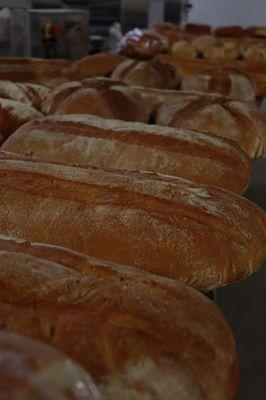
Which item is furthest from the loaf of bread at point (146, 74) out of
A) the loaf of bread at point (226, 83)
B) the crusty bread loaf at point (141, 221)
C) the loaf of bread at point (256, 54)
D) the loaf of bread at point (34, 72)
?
the crusty bread loaf at point (141, 221)

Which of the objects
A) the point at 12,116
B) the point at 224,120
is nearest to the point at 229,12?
the point at 224,120

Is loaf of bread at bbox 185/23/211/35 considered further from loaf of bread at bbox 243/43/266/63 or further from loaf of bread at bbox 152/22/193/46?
loaf of bread at bbox 243/43/266/63

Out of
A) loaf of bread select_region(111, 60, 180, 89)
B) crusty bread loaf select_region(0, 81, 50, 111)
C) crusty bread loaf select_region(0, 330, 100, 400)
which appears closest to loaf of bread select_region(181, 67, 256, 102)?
loaf of bread select_region(111, 60, 180, 89)

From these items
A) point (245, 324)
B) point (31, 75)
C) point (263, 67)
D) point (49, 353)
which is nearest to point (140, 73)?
point (31, 75)

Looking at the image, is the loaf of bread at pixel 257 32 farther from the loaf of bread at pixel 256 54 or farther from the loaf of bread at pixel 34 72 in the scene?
the loaf of bread at pixel 34 72

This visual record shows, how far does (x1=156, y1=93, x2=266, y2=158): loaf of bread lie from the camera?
163cm

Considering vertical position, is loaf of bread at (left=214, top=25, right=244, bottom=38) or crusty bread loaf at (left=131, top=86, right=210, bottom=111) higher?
loaf of bread at (left=214, top=25, right=244, bottom=38)

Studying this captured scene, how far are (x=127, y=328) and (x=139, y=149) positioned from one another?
29.0 inches

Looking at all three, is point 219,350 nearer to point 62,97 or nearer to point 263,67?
point 62,97

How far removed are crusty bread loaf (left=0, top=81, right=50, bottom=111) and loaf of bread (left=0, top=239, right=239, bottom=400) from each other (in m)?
1.28

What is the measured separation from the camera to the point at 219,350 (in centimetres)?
66

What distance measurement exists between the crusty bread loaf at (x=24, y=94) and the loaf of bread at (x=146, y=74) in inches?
21.5

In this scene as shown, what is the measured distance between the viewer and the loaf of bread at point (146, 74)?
2365 millimetres

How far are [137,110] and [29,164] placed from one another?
722mm
